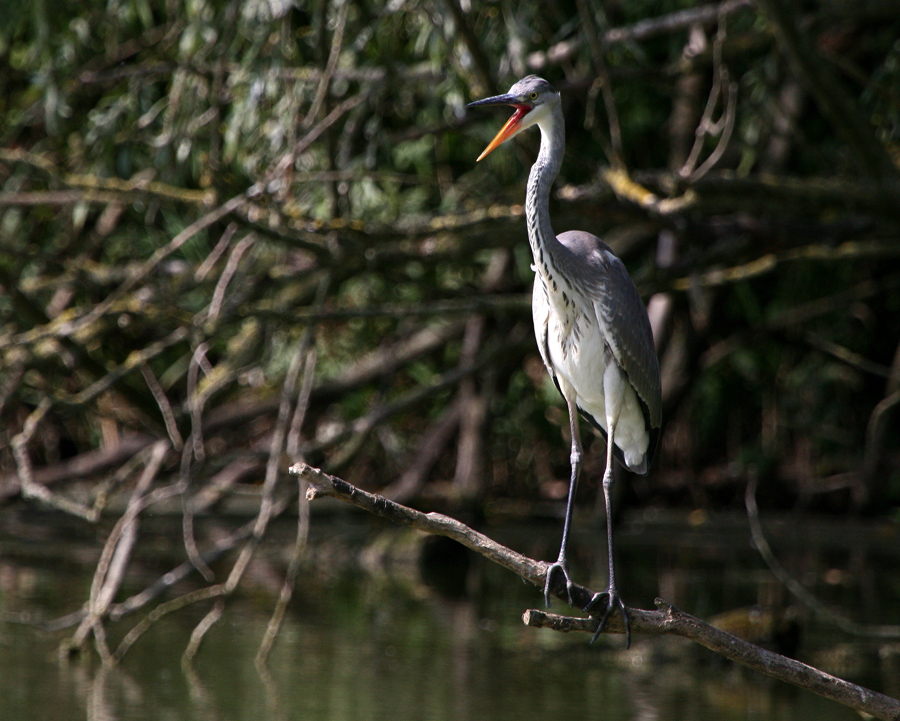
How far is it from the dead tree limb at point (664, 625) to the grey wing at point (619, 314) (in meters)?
0.96

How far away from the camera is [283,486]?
20.4 feet

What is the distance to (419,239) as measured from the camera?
17.1 ft

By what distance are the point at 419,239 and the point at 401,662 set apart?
1859 mm

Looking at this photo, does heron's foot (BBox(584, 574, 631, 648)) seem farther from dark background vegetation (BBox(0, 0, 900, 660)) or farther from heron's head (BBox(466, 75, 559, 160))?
dark background vegetation (BBox(0, 0, 900, 660))

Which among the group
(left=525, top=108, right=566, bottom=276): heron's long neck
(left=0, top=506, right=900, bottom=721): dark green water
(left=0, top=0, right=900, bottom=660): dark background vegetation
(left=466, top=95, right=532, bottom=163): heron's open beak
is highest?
(left=0, top=0, right=900, bottom=660): dark background vegetation

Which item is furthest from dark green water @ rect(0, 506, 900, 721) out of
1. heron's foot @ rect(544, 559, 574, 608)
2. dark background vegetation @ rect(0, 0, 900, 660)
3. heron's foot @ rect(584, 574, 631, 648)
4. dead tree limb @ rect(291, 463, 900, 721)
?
dead tree limb @ rect(291, 463, 900, 721)

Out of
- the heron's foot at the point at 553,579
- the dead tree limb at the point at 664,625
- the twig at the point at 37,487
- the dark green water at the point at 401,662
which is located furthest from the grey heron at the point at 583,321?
the twig at the point at 37,487

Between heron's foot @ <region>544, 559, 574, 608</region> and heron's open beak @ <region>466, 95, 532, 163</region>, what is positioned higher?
heron's open beak @ <region>466, 95, 532, 163</region>

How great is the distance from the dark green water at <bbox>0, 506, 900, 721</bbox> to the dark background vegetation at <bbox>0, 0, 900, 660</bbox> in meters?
0.62

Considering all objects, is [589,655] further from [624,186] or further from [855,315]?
[855,315]

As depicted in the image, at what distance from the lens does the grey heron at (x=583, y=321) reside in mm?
3273

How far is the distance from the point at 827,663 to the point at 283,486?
2897 millimetres

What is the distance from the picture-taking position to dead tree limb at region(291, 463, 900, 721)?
2.44 m

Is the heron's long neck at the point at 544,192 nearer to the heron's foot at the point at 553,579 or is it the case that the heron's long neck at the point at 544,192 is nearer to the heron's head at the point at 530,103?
the heron's head at the point at 530,103
